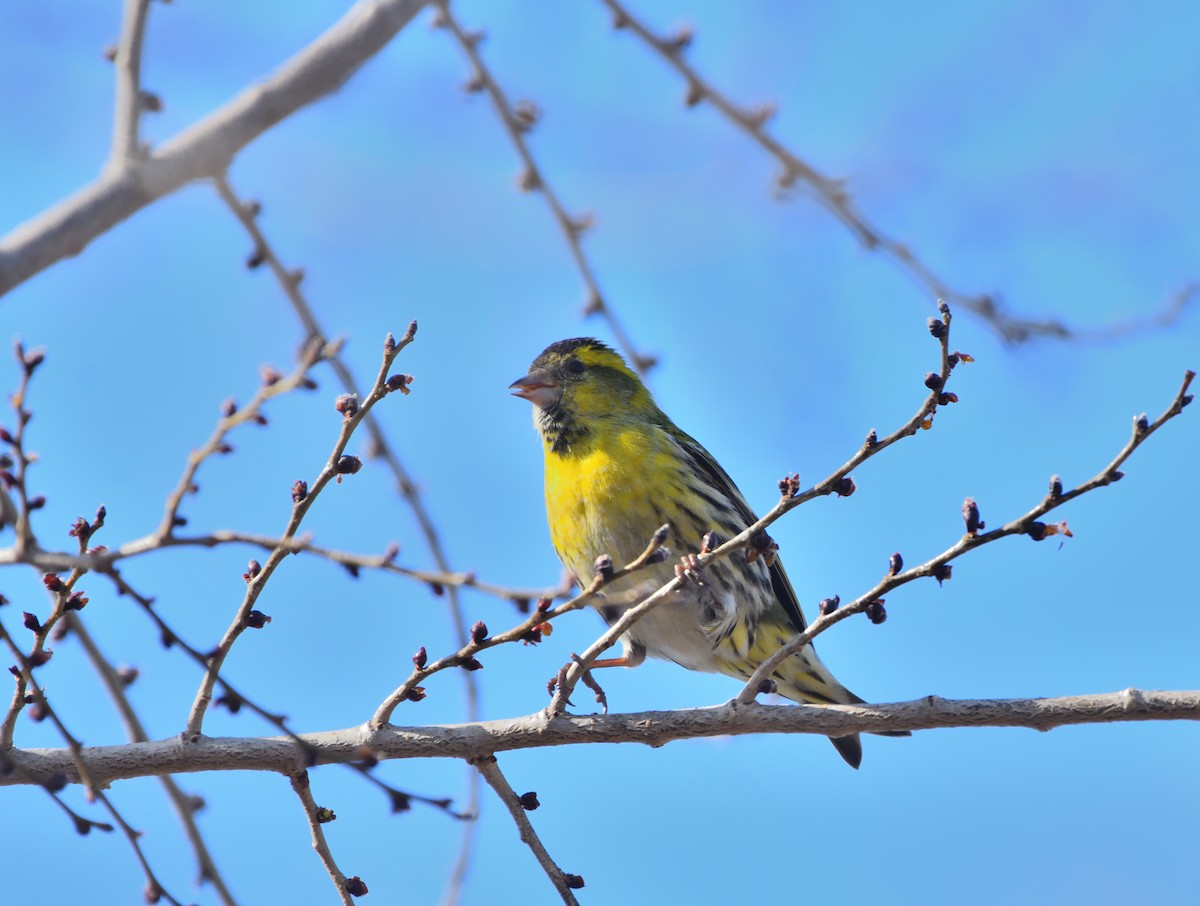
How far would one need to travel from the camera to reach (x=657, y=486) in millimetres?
5426

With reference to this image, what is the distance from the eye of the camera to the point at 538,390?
6.02 meters

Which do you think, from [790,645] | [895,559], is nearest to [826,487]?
[895,559]

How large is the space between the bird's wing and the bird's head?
309mm

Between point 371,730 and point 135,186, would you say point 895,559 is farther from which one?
point 135,186

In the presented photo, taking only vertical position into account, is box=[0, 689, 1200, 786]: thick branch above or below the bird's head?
below

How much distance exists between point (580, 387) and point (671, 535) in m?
1.03

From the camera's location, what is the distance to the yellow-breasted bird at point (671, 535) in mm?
5262

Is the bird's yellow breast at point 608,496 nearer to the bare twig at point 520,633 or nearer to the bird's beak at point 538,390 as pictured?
the bird's beak at point 538,390

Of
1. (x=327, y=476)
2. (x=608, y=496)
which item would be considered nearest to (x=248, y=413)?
(x=327, y=476)

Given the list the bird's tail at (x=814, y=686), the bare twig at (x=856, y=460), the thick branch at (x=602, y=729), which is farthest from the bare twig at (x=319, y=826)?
the bird's tail at (x=814, y=686)

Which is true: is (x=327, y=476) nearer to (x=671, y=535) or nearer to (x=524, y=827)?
(x=524, y=827)

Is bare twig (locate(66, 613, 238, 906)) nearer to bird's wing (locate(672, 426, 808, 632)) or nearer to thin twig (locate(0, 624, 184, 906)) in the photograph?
thin twig (locate(0, 624, 184, 906))

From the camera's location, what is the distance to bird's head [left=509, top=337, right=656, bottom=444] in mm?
5871

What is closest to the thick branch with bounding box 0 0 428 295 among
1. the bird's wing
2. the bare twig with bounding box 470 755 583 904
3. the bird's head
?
the bare twig with bounding box 470 755 583 904
